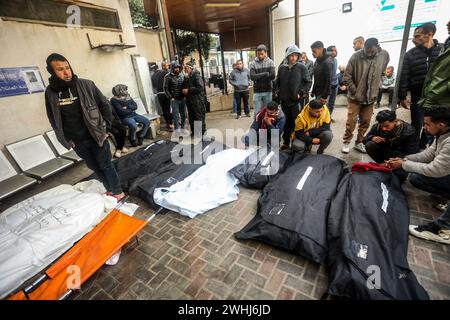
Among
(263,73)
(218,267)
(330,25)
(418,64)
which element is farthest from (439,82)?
(330,25)

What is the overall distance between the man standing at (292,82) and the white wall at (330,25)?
368cm

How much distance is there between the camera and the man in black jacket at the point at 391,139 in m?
2.57

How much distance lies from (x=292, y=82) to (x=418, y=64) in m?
1.61

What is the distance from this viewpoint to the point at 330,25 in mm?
6375

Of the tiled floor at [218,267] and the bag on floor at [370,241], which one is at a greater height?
the bag on floor at [370,241]

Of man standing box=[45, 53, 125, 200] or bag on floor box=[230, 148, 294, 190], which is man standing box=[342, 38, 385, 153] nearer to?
bag on floor box=[230, 148, 294, 190]

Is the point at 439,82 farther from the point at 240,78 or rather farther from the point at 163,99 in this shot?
the point at 163,99

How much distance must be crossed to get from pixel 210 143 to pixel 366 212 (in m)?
2.49

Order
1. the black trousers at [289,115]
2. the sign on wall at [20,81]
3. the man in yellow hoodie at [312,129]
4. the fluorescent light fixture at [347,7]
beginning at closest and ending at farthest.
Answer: the man in yellow hoodie at [312,129], the sign on wall at [20,81], the black trousers at [289,115], the fluorescent light fixture at [347,7]

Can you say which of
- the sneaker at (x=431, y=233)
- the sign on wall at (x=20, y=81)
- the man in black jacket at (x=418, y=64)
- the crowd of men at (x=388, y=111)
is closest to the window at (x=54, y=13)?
the sign on wall at (x=20, y=81)

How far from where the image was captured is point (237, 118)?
6652 millimetres

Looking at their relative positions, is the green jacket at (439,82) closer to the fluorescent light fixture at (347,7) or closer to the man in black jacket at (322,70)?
the man in black jacket at (322,70)

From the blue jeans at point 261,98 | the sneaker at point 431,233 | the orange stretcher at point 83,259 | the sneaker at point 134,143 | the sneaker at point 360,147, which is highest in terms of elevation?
the blue jeans at point 261,98

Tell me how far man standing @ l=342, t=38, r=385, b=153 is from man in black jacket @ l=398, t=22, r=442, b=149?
29 cm
